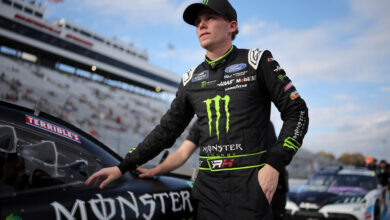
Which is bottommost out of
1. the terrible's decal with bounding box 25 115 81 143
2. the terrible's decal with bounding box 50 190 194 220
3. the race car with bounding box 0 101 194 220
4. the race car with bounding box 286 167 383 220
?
the race car with bounding box 286 167 383 220

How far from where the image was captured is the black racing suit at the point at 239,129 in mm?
1522

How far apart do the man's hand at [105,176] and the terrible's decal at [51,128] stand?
9.2 inches

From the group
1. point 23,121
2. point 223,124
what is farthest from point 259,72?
point 23,121

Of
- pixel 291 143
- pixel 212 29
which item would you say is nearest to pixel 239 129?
pixel 291 143

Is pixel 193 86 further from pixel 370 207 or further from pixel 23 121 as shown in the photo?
pixel 370 207

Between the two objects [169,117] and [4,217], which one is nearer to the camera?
[4,217]

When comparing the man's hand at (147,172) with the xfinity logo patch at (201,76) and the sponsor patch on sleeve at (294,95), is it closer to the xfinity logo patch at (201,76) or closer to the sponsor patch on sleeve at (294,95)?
the xfinity logo patch at (201,76)

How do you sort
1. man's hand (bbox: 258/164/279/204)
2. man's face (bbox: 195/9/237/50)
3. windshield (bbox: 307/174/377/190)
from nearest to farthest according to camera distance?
man's hand (bbox: 258/164/279/204) → man's face (bbox: 195/9/237/50) → windshield (bbox: 307/174/377/190)

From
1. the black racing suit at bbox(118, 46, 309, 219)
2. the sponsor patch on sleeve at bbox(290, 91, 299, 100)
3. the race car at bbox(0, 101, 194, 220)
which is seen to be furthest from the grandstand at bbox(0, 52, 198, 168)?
the sponsor patch on sleeve at bbox(290, 91, 299, 100)

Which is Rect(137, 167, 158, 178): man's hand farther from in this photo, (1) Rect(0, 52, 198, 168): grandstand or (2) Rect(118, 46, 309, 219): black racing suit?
(1) Rect(0, 52, 198, 168): grandstand

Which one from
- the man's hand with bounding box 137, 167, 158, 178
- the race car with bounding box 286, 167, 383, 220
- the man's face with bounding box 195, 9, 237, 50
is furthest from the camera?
the race car with bounding box 286, 167, 383, 220

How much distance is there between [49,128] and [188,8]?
106cm

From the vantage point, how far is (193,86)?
1895mm

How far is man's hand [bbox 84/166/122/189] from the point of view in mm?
1658
